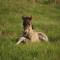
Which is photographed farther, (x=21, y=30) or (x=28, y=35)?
(x=21, y=30)

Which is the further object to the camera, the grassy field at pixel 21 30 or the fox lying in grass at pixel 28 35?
the fox lying in grass at pixel 28 35

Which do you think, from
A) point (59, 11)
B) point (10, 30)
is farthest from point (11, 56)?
point (59, 11)

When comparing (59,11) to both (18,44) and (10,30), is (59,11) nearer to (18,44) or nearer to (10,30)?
(10,30)

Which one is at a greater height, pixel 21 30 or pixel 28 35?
pixel 28 35

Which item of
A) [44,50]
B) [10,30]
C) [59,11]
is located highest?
[44,50]

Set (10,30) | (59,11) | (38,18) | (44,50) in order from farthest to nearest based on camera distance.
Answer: (59,11)
(38,18)
(10,30)
(44,50)

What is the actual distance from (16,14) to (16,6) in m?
2.63

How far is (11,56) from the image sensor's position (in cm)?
927

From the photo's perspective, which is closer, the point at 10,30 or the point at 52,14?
the point at 10,30

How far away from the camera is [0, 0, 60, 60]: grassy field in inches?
372

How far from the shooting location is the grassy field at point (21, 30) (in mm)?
9461

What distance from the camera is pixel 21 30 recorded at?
50.0ft

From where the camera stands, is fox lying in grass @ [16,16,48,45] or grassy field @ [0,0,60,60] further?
fox lying in grass @ [16,16,48,45]

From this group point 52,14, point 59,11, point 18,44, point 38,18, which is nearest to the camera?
point 18,44
